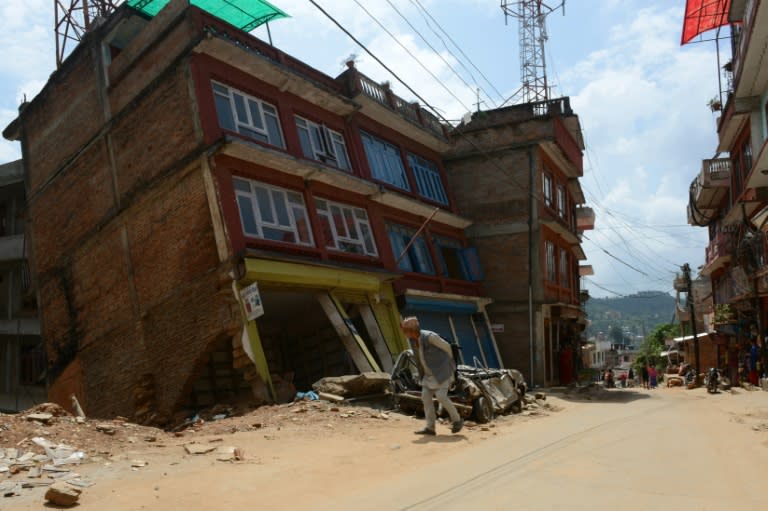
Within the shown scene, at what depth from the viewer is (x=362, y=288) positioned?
1845 cm

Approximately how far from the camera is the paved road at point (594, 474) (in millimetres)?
5668

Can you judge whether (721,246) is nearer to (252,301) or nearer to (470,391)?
(470,391)

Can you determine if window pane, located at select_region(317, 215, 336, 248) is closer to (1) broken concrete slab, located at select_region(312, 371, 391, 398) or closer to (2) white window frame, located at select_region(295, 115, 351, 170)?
(2) white window frame, located at select_region(295, 115, 351, 170)

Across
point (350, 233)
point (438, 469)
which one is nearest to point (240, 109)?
point (350, 233)

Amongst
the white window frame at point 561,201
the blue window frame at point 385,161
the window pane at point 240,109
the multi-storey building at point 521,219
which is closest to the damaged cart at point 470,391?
the window pane at point 240,109

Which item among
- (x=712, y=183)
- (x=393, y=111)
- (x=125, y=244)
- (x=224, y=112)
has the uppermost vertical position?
(x=393, y=111)

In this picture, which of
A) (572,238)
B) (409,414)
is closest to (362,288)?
(409,414)

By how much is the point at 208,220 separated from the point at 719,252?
91.2 feet

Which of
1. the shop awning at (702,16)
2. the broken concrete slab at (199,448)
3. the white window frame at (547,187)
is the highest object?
the shop awning at (702,16)

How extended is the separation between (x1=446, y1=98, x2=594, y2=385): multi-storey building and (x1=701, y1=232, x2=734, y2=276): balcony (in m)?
8.14

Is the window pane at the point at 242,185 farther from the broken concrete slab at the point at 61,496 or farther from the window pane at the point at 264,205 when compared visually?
the broken concrete slab at the point at 61,496

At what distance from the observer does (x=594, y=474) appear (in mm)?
6770

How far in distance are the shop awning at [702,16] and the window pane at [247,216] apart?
19455 millimetres

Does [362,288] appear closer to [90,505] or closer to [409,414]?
[409,414]
